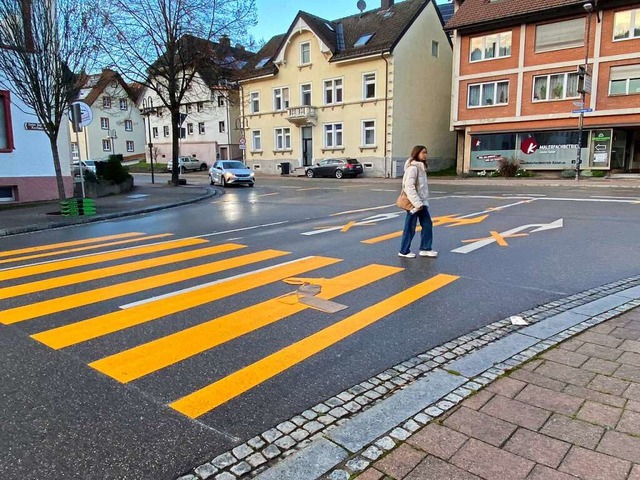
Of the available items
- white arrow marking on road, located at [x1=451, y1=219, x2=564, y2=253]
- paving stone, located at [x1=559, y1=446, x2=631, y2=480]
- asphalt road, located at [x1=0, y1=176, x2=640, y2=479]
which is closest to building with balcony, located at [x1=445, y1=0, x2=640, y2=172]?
white arrow marking on road, located at [x1=451, y1=219, x2=564, y2=253]

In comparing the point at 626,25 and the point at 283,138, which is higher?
the point at 626,25

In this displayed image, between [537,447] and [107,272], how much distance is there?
20.5ft

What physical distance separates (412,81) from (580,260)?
3160cm

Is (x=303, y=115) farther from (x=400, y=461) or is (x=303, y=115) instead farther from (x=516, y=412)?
(x=400, y=461)

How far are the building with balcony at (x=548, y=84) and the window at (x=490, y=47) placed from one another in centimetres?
6

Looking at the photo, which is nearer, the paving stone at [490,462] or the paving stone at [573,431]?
the paving stone at [490,462]

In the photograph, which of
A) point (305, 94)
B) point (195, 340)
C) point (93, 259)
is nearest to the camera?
point (195, 340)

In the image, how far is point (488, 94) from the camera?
105 feet

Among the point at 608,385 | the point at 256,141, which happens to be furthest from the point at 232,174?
the point at 608,385

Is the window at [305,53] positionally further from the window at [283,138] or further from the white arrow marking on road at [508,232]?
the white arrow marking on road at [508,232]

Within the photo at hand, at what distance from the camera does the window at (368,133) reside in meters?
36.7

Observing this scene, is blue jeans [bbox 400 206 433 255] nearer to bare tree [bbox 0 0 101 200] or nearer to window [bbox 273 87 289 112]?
bare tree [bbox 0 0 101 200]

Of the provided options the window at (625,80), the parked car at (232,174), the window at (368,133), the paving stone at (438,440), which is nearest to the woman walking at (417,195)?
the paving stone at (438,440)

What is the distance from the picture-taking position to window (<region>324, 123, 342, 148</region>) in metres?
39.0
